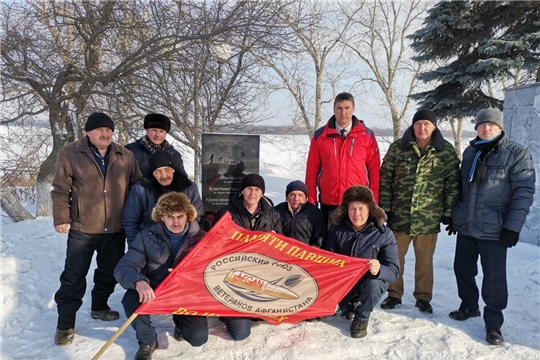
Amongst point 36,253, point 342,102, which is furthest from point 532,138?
point 36,253

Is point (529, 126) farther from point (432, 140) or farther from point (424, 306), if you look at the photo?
point (424, 306)

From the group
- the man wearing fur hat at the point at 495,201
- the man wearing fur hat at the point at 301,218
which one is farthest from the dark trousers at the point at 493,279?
the man wearing fur hat at the point at 301,218

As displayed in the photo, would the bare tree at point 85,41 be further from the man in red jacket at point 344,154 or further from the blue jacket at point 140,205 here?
the blue jacket at point 140,205

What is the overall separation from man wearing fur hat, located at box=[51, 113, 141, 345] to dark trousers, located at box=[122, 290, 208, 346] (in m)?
0.67

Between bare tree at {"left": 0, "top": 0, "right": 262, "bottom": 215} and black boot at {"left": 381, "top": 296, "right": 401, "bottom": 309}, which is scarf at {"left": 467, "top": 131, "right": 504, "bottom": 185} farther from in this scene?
bare tree at {"left": 0, "top": 0, "right": 262, "bottom": 215}

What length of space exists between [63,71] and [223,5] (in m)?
3.14

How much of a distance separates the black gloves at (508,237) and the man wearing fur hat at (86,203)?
11.5 feet

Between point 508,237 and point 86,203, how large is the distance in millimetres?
3791

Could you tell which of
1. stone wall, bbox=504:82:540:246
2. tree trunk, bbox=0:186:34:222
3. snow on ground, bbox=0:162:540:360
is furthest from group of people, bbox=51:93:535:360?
tree trunk, bbox=0:186:34:222

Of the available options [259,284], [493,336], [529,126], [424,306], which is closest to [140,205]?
[259,284]

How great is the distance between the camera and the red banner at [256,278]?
314cm

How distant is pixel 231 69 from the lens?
7742 mm

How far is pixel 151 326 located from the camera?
10.5 feet

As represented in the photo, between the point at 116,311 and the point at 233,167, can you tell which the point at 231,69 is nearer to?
the point at 233,167
